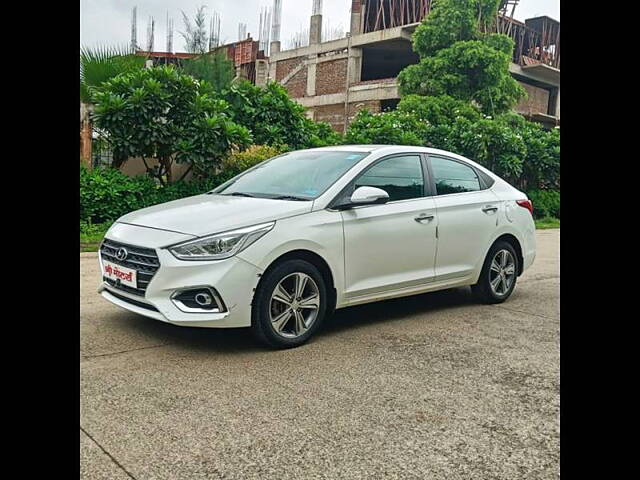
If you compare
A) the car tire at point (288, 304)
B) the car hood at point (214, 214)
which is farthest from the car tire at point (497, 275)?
the car hood at point (214, 214)

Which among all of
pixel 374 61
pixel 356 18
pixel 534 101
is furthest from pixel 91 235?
pixel 534 101

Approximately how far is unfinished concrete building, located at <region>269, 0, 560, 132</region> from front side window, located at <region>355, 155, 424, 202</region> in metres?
27.4

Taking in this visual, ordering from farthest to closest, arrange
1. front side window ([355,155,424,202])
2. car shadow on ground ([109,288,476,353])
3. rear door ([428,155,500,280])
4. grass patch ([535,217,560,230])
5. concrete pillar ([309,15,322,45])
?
concrete pillar ([309,15,322,45]) → grass patch ([535,217,560,230]) → rear door ([428,155,500,280]) → front side window ([355,155,424,202]) → car shadow on ground ([109,288,476,353])

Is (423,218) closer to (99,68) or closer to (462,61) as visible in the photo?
(99,68)

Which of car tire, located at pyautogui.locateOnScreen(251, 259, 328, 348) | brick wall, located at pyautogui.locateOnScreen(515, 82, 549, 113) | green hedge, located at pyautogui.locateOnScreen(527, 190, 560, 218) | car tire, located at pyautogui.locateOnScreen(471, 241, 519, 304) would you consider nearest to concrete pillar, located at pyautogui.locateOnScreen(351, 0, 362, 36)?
brick wall, located at pyautogui.locateOnScreen(515, 82, 549, 113)

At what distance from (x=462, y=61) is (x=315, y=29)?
1517 centimetres

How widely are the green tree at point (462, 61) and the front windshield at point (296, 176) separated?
18.7m

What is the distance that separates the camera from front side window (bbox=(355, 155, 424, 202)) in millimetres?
5648

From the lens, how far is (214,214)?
4.97 meters

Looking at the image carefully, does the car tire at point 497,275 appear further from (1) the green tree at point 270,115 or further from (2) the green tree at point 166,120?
(1) the green tree at point 270,115

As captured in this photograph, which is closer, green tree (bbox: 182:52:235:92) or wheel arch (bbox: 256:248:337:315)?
wheel arch (bbox: 256:248:337:315)

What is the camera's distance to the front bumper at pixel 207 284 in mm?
4535

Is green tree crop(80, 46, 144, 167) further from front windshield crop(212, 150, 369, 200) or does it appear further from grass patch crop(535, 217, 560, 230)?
grass patch crop(535, 217, 560, 230)

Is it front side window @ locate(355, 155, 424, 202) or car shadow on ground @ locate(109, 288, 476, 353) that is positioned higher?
front side window @ locate(355, 155, 424, 202)
